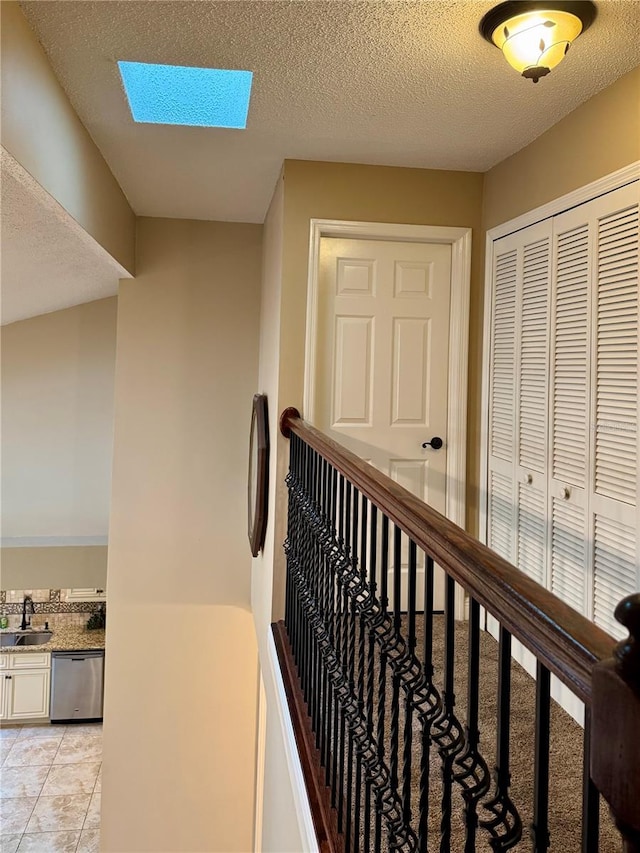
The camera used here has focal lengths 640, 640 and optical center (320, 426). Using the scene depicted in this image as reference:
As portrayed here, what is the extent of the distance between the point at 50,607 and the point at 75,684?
96 cm

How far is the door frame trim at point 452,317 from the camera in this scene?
10.1 ft

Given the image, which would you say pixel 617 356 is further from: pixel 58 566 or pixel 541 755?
pixel 58 566

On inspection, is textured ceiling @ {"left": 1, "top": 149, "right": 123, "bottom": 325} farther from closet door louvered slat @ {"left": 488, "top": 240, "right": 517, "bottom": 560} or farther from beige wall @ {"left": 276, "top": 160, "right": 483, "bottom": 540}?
closet door louvered slat @ {"left": 488, "top": 240, "right": 517, "bottom": 560}

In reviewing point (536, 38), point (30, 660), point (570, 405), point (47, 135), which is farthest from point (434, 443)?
point (30, 660)

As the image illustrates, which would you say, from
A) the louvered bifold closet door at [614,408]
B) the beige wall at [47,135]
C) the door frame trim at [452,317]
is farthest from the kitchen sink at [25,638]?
the louvered bifold closet door at [614,408]

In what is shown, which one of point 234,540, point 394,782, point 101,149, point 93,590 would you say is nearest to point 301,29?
point 101,149

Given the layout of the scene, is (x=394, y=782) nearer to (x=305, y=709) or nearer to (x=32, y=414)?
(x=305, y=709)

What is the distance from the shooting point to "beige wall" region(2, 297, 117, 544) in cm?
560

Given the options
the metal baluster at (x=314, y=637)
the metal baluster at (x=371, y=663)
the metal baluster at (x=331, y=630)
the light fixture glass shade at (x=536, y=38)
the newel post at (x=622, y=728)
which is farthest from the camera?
the metal baluster at (x=314, y=637)

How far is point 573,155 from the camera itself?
2.40m

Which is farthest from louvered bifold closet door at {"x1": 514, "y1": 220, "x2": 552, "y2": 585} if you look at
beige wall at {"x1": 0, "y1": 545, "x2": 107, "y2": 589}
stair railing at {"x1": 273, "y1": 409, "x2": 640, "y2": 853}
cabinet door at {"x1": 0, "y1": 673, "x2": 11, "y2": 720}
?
cabinet door at {"x1": 0, "y1": 673, "x2": 11, "y2": 720}

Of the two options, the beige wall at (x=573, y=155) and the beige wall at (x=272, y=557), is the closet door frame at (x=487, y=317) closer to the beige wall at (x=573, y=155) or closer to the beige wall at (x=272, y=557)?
the beige wall at (x=573, y=155)

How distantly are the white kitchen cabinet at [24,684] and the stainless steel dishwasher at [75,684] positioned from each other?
101 millimetres

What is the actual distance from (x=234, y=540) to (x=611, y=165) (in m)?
3.22
